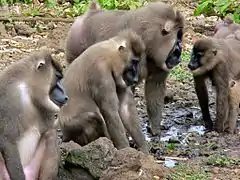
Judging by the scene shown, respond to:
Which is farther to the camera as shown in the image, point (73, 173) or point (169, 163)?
point (169, 163)

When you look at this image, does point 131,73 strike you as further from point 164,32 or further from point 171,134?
point 171,134

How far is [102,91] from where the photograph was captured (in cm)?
742

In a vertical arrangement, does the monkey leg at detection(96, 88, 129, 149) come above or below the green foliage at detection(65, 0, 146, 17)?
above

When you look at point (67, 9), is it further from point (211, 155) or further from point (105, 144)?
point (105, 144)

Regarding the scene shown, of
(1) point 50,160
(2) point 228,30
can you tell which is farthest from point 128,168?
(2) point 228,30

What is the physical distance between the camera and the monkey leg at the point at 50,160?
6496 mm

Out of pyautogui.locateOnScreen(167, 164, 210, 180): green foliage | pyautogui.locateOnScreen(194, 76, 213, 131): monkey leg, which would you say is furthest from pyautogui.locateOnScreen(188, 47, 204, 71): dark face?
pyautogui.locateOnScreen(167, 164, 210, 180): green foliage

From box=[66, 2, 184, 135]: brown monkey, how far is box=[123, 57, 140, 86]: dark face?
2.33ft

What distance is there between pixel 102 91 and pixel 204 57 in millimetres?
1978

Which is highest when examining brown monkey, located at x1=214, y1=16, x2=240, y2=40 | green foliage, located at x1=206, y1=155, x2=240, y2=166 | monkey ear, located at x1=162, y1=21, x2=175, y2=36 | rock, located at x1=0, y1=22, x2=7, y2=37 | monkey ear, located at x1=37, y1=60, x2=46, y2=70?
monkey ear, located at x1=37, y1=60, x2=46, y2=70

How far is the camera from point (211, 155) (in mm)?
A: 7805

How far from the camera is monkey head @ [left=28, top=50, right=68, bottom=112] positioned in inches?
254

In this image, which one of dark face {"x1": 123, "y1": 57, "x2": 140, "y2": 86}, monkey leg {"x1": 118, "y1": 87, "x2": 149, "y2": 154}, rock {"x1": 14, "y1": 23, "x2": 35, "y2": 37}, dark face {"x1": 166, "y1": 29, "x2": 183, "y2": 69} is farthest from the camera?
rock {"x1": 14, "y1": 23, "x2": 35, "y2": 37}

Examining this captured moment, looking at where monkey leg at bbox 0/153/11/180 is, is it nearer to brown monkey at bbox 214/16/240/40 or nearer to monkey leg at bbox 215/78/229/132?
monkey leg at bbox 215/78/229/132
